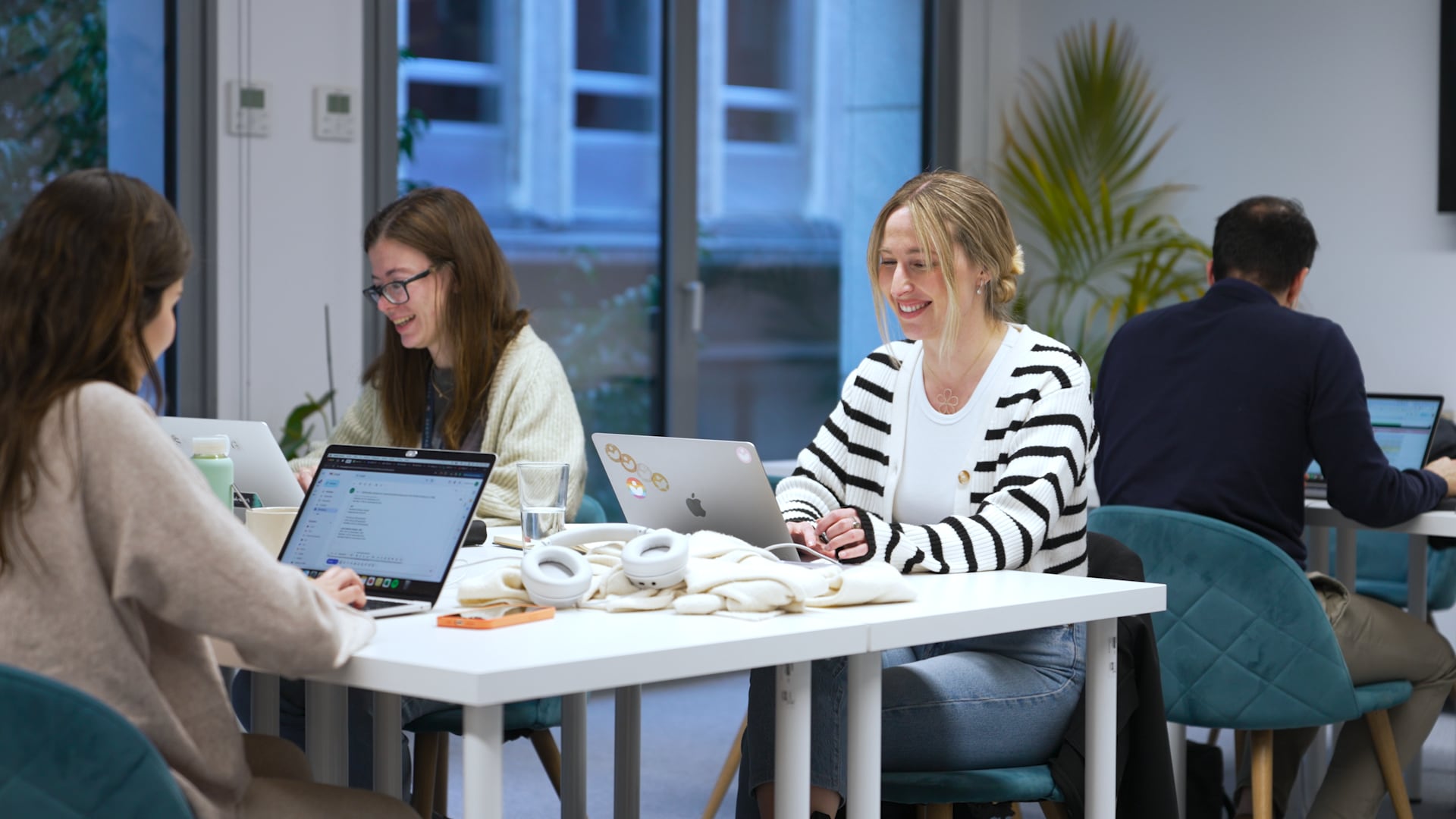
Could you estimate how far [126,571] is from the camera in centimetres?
139

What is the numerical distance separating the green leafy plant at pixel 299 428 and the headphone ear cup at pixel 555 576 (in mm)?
2183

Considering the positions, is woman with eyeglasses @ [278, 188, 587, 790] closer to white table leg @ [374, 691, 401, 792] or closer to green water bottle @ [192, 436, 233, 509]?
white table leg @ [374, 691, 401, 792]

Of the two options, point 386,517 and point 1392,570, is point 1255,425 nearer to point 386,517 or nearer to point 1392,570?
point 1392,570

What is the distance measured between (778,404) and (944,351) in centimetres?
290

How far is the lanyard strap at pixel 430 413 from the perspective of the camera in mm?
2873

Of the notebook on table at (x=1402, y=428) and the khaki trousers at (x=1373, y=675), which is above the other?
the notebook on table at (x=1402, y=428)

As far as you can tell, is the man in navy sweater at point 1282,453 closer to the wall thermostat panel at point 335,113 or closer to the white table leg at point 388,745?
the white table leg at point 388,745

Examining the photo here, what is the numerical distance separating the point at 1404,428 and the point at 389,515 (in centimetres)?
247

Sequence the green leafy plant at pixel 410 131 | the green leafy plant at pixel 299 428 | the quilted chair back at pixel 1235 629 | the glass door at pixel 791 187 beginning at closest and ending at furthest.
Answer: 1. the quilted chair back at pixel 1235 629
2. the green leafy plant at pixel 299 428
3. the green leafy plant at pixel 410 131
4. the glass door at pixel 791 187

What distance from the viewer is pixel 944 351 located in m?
2.45

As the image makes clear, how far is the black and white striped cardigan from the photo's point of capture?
2.17m

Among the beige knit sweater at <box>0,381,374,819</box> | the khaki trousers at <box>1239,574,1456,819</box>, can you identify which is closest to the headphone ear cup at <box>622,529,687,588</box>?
the beige knit sweater at <box>0,381,374,819</box>

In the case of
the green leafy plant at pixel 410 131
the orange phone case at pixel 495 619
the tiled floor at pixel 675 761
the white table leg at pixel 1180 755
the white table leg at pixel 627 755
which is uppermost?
the green leafy plant at pixel 410 131

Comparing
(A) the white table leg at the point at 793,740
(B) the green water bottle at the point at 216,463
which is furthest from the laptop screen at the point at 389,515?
(A) the white table leg at the point at 793,740
